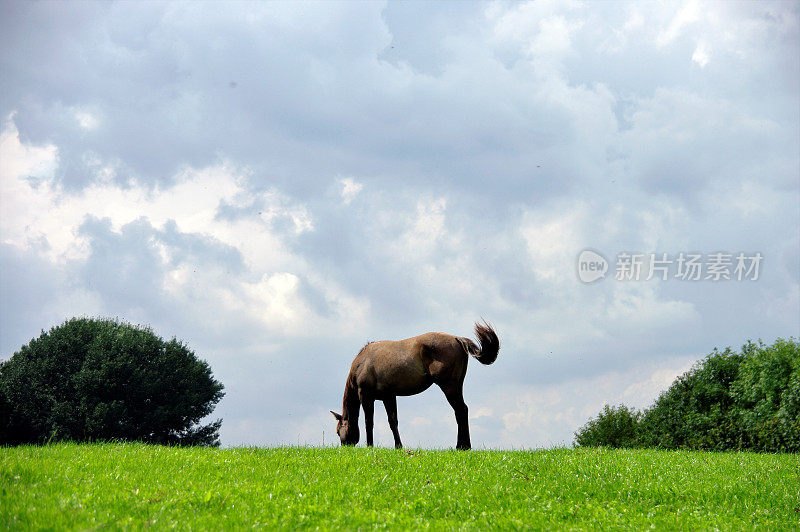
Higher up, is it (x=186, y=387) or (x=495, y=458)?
(x=186, y=387)

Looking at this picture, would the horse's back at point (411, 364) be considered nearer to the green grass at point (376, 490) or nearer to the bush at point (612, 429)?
the green grass at point (376, 490)

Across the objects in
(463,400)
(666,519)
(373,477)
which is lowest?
(666,519)

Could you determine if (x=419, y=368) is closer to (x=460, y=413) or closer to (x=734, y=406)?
(x=460, y=413)

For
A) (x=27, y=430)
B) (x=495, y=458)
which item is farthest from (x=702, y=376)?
(x=27, y=430)

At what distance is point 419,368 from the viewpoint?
21266 mm

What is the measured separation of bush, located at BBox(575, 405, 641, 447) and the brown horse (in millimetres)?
21339

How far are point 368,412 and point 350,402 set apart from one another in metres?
1.14

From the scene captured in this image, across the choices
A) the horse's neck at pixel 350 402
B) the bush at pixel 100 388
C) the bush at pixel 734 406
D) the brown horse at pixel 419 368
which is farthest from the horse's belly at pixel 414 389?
the bush at pixel 100 388

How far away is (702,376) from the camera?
31922 mm

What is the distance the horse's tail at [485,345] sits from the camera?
2145 cm

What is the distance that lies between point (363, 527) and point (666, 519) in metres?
6.20

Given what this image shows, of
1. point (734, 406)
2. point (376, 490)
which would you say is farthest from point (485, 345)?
point (734, 406)

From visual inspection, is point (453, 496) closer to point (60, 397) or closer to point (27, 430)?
point (60, 397)

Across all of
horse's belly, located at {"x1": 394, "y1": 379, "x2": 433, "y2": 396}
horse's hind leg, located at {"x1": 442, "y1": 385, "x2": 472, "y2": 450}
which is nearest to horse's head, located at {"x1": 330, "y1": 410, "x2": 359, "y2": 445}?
horse's belly, located at {"x1": 394, "y1": 379, "x2": 433, "y2": 396}
